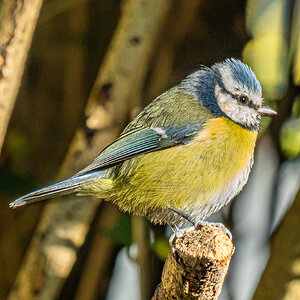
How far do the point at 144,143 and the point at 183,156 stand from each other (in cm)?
15

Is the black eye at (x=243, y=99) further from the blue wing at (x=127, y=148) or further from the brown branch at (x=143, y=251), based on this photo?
the brown branch at (x=143, y=251)

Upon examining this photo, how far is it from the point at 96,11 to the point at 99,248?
117cm

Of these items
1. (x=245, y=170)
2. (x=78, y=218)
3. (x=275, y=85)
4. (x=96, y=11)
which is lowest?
(x=78, y=218)

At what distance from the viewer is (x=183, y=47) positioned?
8.97 ft

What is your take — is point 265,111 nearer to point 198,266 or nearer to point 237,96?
point 237,96

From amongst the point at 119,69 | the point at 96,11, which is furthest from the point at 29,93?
the point at 119,69

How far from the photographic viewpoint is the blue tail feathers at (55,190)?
187cm

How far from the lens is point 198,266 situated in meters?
1.39

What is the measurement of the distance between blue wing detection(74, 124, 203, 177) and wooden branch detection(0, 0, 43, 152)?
1.23 feet

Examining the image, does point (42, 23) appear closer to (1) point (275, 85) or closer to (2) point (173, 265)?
(1) point (275, 85)

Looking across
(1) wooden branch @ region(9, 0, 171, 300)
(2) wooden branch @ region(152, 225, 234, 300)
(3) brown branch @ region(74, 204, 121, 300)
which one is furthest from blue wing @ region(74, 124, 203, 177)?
(3) brown branch @ region(74, 204, 121, 300)

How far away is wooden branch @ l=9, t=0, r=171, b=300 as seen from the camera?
7.25 ft

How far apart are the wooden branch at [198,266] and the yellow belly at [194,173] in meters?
0.39

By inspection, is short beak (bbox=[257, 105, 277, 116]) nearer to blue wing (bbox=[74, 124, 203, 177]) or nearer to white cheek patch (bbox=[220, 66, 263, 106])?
white cheek patch (bbox=[220, 66, 263, 106])
